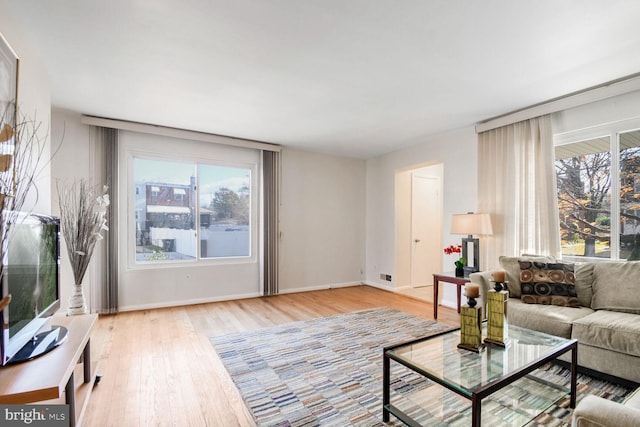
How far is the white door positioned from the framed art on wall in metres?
5.14

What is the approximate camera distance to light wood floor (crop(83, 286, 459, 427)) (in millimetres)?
1902

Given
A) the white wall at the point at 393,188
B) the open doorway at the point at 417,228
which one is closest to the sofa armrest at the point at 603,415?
the white wall at the point at 393,188

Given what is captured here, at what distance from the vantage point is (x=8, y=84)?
1.75 m

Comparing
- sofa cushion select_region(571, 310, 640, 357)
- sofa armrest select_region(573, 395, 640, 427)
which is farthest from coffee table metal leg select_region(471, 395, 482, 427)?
sofa cushion select_region(571, 310, 640, 357)

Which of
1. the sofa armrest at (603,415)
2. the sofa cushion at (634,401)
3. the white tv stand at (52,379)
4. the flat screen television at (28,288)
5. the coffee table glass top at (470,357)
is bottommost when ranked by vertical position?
the coffee table glass top at (470,357)

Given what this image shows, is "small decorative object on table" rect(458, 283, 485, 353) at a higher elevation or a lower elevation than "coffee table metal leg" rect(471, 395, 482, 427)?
higher

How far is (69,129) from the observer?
3689mm

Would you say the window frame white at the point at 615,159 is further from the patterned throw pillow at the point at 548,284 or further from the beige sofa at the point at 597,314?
the patterned throw pillow at the point at 548,284

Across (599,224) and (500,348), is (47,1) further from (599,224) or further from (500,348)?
(599,224)

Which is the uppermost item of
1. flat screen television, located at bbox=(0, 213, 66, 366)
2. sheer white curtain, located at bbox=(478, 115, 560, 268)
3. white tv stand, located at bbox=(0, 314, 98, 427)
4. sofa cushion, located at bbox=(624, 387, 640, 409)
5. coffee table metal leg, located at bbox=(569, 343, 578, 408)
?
sheer white curtain, located at bbox=(478, 115, 560, 268)

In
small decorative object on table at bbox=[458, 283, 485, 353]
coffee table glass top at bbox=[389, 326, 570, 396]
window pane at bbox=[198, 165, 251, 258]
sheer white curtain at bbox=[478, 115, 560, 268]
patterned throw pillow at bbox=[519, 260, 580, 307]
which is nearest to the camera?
coffee table glass top at bbox=[389, 326, 570, 396]

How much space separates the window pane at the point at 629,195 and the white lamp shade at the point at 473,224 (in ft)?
3.64

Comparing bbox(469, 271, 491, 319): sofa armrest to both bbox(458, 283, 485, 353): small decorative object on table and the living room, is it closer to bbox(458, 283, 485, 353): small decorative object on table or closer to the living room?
the living room

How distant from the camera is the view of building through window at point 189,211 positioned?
4.18m
